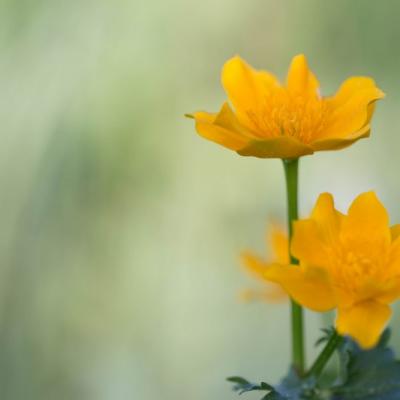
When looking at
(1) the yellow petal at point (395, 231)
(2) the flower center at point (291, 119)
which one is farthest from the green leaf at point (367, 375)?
(2) the flower center at point (291, 119)

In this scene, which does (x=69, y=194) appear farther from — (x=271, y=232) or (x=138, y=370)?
(x=271, y=232)

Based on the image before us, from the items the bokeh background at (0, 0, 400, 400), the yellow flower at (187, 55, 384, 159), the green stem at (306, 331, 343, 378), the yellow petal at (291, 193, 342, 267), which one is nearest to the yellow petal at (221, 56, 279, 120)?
the yellow flower at (187, 55, 384, 159)

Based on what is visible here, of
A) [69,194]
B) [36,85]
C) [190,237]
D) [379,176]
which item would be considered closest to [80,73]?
[36,85]

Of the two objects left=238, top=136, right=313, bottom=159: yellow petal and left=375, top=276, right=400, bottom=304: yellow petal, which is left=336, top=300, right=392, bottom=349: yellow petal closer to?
left=375, top=276, right=400, bottom=304: yellow petal

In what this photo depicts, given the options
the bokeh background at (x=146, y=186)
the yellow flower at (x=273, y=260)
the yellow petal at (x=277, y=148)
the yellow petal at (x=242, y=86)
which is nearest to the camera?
the yellow petal at (x=277, y=148)

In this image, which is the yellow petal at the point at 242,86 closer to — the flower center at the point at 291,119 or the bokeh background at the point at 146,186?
the flower center at the point at 291,119
